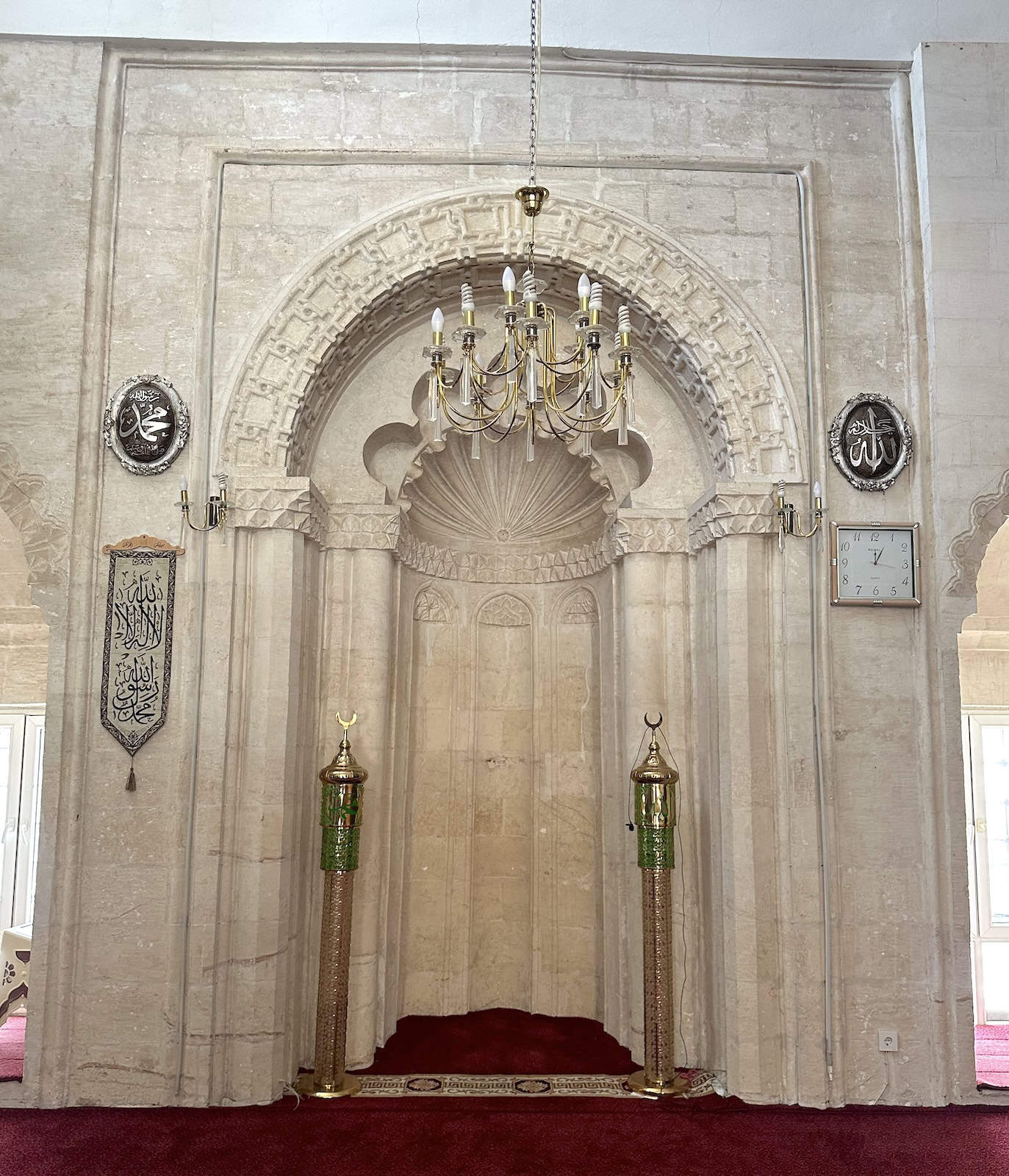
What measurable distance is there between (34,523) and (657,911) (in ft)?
10.5

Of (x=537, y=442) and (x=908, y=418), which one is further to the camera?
(x=537, y=442)

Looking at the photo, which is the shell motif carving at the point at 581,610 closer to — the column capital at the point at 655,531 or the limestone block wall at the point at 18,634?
the column capital at the point at 655,531

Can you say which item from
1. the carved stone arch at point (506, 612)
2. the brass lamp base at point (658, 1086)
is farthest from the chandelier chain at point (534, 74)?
the brass lamp base at point (658, 1086)

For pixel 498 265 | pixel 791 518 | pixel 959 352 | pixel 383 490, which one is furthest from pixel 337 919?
pixel 959 352

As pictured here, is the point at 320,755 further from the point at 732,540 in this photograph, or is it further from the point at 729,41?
the point at 729,41

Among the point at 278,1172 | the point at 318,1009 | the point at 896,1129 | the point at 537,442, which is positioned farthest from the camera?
the point at 537,442

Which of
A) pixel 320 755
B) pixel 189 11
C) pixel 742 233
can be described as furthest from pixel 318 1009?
pixel 189 11

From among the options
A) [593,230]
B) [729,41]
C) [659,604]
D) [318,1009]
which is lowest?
[318,1009]

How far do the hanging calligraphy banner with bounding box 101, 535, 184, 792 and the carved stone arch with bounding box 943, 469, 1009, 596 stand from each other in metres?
3.41

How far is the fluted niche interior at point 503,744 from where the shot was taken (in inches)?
199

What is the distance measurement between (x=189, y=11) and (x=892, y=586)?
4.13 metres

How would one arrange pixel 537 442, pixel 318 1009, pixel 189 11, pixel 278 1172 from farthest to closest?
1. pixel 537 442
2. pixel 189 11
3. pixel 318 1009
4. pixel 278 1172

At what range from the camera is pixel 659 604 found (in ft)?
15.2

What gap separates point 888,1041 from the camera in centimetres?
396
